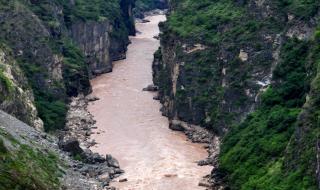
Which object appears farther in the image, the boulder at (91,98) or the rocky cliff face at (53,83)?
the boulder at (91,98)

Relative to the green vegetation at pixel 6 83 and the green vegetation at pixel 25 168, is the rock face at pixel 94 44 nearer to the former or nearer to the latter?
the green vegetation at pixel 6 83

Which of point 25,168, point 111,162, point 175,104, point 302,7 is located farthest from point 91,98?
point 25,168

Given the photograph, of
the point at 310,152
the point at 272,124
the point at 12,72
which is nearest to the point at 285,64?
the point at 272,124

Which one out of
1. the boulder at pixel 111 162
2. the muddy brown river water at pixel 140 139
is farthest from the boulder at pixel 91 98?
the boulder at pixel 111 162

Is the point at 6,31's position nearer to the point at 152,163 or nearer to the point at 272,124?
the point at 152,163

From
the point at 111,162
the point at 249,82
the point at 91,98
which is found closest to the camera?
the point at 111,162

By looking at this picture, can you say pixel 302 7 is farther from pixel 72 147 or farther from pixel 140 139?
pixel 72 147
